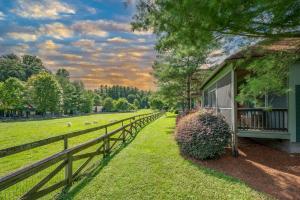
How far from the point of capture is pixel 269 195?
5.54 meters

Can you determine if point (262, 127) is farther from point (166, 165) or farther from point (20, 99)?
point (20, 99)

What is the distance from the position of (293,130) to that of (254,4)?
6604mm

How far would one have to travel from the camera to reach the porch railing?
987 centimetres

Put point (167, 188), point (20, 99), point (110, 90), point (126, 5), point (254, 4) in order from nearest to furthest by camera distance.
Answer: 1. point (254, 4)
2. point (126, 5)
3. point (167, 188)
4. point (20, 99)
5. point (110, 90)

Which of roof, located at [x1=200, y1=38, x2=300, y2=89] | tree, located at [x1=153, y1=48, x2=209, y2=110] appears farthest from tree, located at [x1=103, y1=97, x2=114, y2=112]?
roof, located at [x1=200, y1=38, x2=300, y2=89]

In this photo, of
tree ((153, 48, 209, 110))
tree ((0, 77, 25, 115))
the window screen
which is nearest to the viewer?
the window screen

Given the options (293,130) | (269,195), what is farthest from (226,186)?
(293,130)

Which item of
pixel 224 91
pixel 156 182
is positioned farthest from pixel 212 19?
pixel 224 91

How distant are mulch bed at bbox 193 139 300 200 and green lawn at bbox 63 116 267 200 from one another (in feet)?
1.54

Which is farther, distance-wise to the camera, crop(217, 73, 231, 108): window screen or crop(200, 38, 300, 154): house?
crop(217, 73, 231, 108): window screen

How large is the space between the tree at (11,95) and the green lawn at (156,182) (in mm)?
56498

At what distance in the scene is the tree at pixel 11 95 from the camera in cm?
5622

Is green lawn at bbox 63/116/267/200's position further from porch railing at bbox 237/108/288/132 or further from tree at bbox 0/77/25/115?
tree at bbox 0/77/25/115

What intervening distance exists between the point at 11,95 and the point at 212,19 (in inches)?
2446
